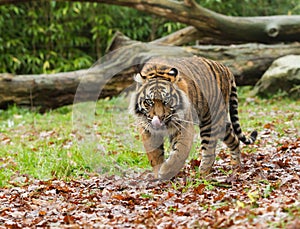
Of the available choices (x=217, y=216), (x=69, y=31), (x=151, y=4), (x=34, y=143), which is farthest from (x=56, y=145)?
(x=69, y=31)

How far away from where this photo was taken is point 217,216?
3.81m

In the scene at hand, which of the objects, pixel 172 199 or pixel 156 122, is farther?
pixel 156 122

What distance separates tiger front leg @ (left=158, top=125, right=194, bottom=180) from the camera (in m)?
5.49

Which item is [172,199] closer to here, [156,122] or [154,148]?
[156,122]

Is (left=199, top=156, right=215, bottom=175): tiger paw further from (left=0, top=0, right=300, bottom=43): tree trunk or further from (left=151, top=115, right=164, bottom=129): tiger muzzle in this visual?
(left=0, top=0, right=300, bottom=43): tree trunk

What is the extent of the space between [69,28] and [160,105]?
10.4 meters

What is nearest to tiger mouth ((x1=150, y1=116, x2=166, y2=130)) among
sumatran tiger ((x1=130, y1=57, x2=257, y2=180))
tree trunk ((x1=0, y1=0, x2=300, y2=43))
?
sumatran tiger ((x1=130, y1=57, x2=257, y2=180))

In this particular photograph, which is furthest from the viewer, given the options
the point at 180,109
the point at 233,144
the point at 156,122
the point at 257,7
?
the point at 257,7

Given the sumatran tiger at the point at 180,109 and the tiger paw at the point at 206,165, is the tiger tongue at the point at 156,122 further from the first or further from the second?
the tiger paw at the point at 206,165

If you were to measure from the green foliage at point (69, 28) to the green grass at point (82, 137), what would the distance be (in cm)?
320

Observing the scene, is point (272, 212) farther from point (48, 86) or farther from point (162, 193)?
point (48, 86)

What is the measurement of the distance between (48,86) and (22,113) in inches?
31.0

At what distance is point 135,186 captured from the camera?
5461mm

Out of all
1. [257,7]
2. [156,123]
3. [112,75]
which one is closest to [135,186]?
[156,123]
